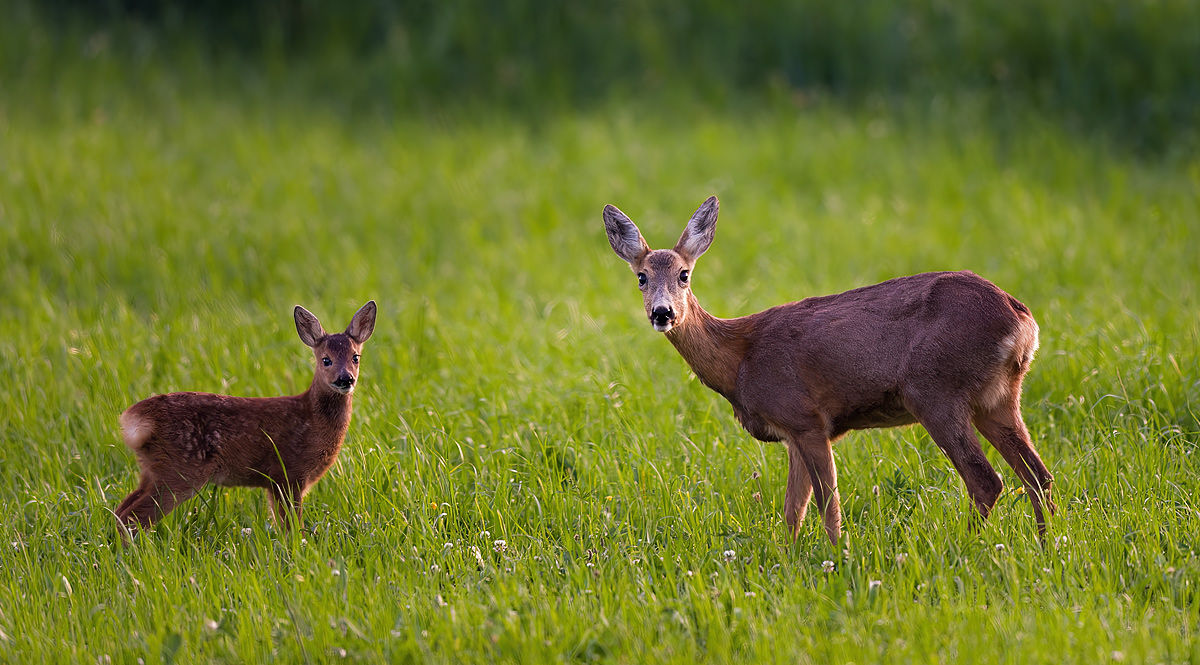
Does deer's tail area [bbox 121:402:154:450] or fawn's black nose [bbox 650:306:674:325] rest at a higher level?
fawn's black nose [bbox 650:306:674:325]

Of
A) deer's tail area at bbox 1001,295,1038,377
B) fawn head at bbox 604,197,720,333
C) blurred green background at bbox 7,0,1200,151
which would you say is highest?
blurred green background at bbox 7,0,1200,151

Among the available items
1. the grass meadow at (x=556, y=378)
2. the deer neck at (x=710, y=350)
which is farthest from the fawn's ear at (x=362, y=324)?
the deer neck at (x=710, y=350)

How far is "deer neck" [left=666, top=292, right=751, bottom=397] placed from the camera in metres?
5.03

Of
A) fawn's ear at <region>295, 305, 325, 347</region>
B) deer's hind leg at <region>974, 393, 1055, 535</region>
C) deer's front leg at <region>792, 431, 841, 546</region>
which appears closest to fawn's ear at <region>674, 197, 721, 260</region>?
deer's front leg at <region>792, 431, 841, 546</region>

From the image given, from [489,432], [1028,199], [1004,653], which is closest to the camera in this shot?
[1004,653]

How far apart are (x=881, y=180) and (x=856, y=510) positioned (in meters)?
6.24

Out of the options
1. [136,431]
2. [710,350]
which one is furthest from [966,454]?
[136,431]

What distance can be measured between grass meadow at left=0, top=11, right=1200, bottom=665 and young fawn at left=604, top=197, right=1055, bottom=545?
0.22 metres

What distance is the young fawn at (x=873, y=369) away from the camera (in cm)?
459

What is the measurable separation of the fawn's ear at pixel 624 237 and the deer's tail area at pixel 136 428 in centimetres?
218

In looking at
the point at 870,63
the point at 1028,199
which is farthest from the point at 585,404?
the point at 870,63

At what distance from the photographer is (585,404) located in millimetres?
6062

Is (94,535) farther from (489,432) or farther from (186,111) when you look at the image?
(186,111)

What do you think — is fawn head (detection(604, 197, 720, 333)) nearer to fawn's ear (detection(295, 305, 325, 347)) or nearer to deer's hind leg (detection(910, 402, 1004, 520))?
deer's hind leg (detection(910, 402, 1004, 520))
